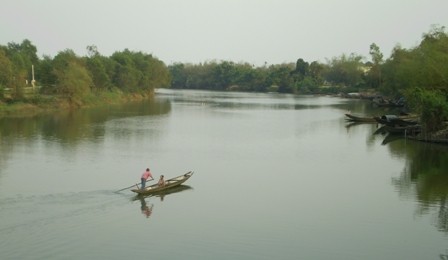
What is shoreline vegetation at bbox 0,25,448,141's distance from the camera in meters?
41.0

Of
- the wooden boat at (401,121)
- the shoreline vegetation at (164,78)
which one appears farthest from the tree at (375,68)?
the wooden boat at (401,121)

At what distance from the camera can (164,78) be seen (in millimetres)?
101062

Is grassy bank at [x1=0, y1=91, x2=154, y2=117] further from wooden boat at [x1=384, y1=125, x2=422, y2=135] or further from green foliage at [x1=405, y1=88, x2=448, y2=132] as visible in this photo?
green foliage at [x1=405, y1=88, x2=448, y2=132]

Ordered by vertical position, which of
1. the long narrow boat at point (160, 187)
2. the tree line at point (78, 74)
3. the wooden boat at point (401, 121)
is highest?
the tree line at point (78, 74)

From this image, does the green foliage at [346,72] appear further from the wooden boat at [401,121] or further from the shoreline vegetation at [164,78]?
the wooden boat at [401,121]

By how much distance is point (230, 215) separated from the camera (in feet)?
61.6

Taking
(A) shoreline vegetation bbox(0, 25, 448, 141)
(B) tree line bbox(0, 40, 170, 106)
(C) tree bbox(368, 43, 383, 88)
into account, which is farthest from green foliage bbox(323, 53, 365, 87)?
(B) tree line bbox(0, 40, 170, 106)

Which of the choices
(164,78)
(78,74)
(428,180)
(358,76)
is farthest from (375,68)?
(428,180)

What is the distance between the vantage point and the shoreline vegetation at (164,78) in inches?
1613

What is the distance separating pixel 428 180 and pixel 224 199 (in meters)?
10.6

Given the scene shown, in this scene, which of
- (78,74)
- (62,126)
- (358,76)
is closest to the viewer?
(62,126)

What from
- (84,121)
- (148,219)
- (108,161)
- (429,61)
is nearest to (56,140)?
(108,161)

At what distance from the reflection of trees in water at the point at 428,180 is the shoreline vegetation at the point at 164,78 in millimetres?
4017

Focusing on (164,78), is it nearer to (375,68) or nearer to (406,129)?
(375,68)
